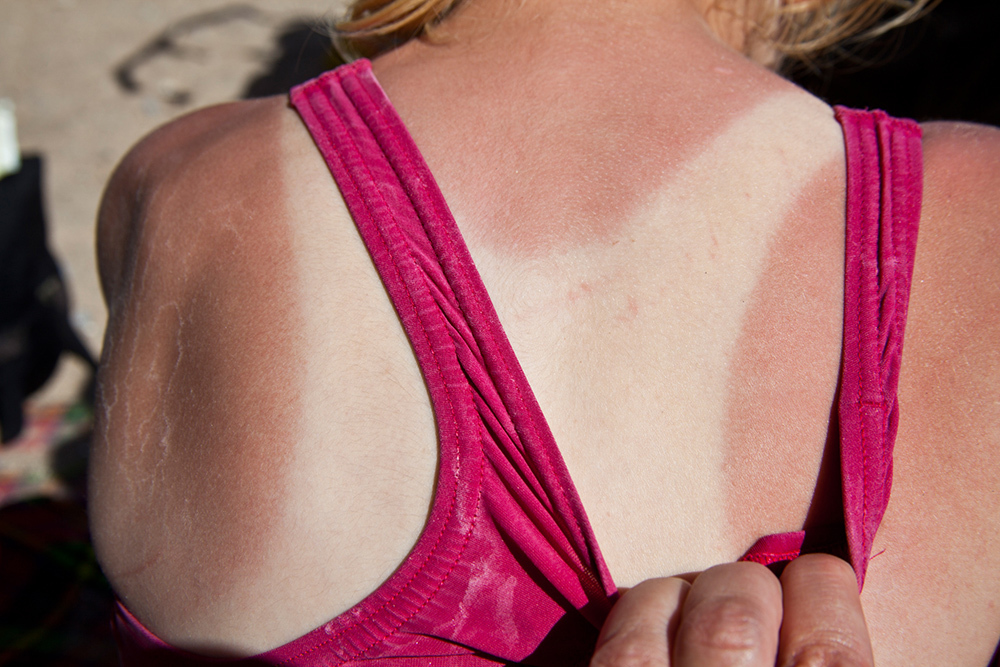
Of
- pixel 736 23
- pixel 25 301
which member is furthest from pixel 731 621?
pixel 25 301

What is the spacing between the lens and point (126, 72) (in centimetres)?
307

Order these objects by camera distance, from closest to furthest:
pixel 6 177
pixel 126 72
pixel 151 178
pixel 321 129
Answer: pixel 321 129 → pixel 151 178 → pixel 6 177 → pixel 126 72

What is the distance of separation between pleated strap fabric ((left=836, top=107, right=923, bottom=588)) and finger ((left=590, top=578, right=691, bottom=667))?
203 millimetres

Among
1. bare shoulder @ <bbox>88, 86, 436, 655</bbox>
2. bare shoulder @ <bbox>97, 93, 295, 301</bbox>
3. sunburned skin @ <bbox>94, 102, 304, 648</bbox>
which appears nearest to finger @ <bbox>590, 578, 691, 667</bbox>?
bare shoulder @ <bbox>88, 86, 436, 655</bbox>

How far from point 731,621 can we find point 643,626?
83 millimetres

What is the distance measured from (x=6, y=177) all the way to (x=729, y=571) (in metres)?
2.26

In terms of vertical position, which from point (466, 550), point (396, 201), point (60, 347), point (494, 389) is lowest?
point (60, 347)

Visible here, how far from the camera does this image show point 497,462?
718 mm

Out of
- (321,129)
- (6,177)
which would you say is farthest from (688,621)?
(6,177)

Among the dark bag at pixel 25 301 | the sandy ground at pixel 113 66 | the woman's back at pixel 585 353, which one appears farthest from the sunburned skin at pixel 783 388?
the sandy ground at pixel 113 66

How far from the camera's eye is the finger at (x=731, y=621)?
Answer: 57 centimetres

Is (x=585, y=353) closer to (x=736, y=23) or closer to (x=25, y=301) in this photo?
(x=736, y=23)

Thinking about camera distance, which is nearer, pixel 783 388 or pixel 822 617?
pixel 822 617

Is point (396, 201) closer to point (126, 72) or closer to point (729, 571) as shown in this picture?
point (729, 571)
